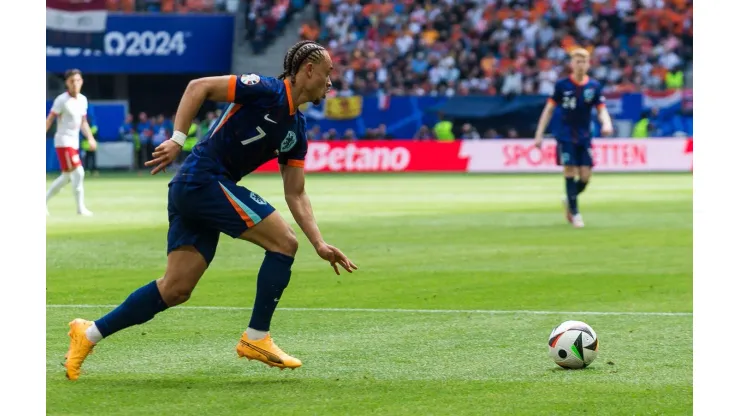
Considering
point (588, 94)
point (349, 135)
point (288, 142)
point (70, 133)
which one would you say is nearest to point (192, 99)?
point (288, 142)

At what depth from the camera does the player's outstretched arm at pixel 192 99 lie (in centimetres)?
680

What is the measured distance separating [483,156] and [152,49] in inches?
494

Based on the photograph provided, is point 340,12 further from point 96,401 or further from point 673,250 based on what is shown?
point 96,401

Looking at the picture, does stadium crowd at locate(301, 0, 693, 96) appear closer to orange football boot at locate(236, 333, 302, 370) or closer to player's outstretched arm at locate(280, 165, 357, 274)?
player's outstretched arm at locate(280, 165, 357, 274)

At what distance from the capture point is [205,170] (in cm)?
733

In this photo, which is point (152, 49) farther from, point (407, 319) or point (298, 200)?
point (298, 200)

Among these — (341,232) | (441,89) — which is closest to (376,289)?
(341,232)

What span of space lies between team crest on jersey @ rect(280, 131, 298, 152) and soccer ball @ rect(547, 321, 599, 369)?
196cm

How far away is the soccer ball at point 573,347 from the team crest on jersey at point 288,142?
77.0 inches

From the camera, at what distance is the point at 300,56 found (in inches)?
289

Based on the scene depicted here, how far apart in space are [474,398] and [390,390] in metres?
0.49
